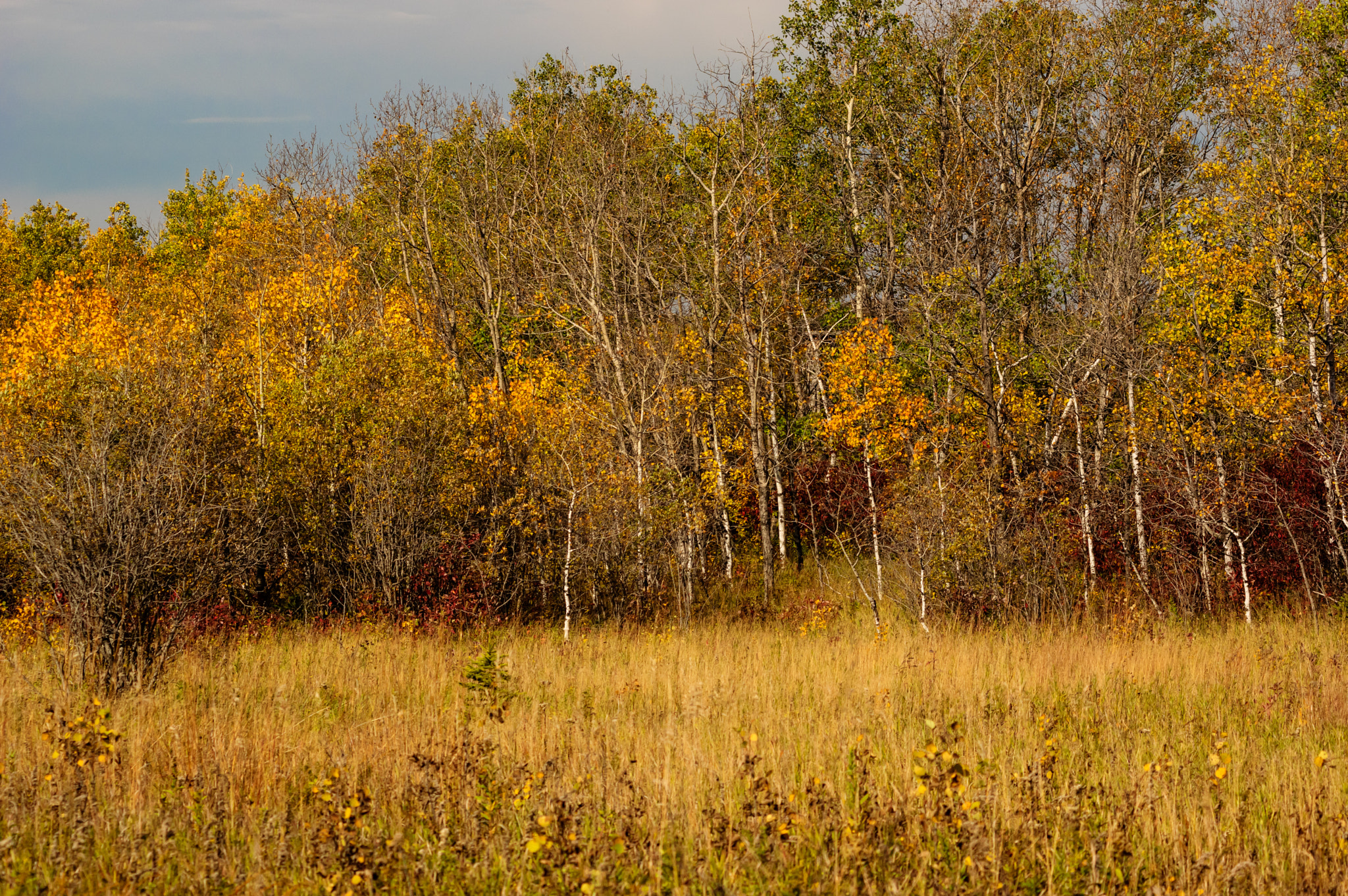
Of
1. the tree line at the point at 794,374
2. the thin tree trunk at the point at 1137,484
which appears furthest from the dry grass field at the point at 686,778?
the thin tree trunk at the point at 1137,484

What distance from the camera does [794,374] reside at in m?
25.8

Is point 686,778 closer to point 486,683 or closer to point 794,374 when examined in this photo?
point 486,683

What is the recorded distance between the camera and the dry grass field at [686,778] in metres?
4.13

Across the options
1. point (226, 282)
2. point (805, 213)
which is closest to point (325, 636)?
point (805, 213)

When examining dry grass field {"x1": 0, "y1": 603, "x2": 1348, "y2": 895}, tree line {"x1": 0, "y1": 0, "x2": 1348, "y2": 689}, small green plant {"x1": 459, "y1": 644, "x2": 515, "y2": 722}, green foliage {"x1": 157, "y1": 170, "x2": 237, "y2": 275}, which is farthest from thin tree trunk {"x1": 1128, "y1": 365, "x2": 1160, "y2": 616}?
green foliage {"x1": 157, "y1": 170, "x2": 237, "y2": 275}

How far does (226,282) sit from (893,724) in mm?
32298

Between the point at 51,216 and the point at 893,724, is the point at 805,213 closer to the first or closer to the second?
the point at 893,724

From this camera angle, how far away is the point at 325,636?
11.8 meters

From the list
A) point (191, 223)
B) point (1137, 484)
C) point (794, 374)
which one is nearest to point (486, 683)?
point (1137, 484)

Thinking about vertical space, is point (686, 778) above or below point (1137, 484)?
below

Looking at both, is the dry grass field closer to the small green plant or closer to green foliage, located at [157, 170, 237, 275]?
the small green plant

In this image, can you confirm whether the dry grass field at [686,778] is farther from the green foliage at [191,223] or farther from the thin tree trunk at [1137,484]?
the green foliage at [191,223]

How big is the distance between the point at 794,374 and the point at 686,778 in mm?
21010

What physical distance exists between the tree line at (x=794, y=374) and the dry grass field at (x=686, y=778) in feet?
8.13
